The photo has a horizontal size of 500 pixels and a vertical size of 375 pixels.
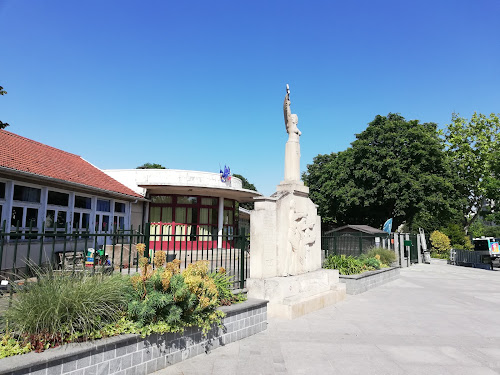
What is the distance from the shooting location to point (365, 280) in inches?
432

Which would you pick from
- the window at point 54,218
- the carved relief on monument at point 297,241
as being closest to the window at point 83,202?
the window at point 54,218

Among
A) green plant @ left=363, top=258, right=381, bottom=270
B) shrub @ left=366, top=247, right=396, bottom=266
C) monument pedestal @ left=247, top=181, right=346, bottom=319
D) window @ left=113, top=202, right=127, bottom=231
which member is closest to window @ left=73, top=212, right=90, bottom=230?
window @ left=113, top=202, right=127, bottom=231

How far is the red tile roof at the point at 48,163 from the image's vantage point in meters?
11.8

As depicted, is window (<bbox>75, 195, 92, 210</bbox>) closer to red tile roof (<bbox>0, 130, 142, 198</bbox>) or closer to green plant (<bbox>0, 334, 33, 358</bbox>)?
red tile roof (<bbox>0, 130, 142, 198</bbox>)

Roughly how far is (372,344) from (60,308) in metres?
4.69

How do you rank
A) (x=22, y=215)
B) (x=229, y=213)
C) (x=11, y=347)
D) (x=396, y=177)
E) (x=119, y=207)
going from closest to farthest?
(x=11, y=347) < (x=22, y=215) < (x=119, y=207) < (x=229, y=213) < (x=396, y=177)

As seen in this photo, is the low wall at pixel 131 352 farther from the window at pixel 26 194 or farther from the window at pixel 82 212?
the window at pixel 82 212

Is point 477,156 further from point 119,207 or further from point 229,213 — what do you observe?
point 119,207

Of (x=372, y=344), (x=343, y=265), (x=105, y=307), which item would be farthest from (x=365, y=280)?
(x=105, y=307)

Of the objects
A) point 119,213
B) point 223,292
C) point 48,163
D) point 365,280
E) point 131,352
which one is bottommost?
point 365,280

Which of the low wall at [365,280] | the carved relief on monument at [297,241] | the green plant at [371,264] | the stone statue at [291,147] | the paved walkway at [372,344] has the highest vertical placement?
the stone statue at [291,147]

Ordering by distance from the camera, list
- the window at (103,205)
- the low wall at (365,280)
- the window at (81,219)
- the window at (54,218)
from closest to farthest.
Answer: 1. the low wall at (365,280)
2. the window at (54,218)
3. the window at (81,219)
4. the window at (103,205)

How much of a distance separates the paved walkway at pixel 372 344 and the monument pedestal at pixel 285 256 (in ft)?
1.22

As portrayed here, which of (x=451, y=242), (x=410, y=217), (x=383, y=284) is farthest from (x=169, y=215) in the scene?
(x=451, y=242)
